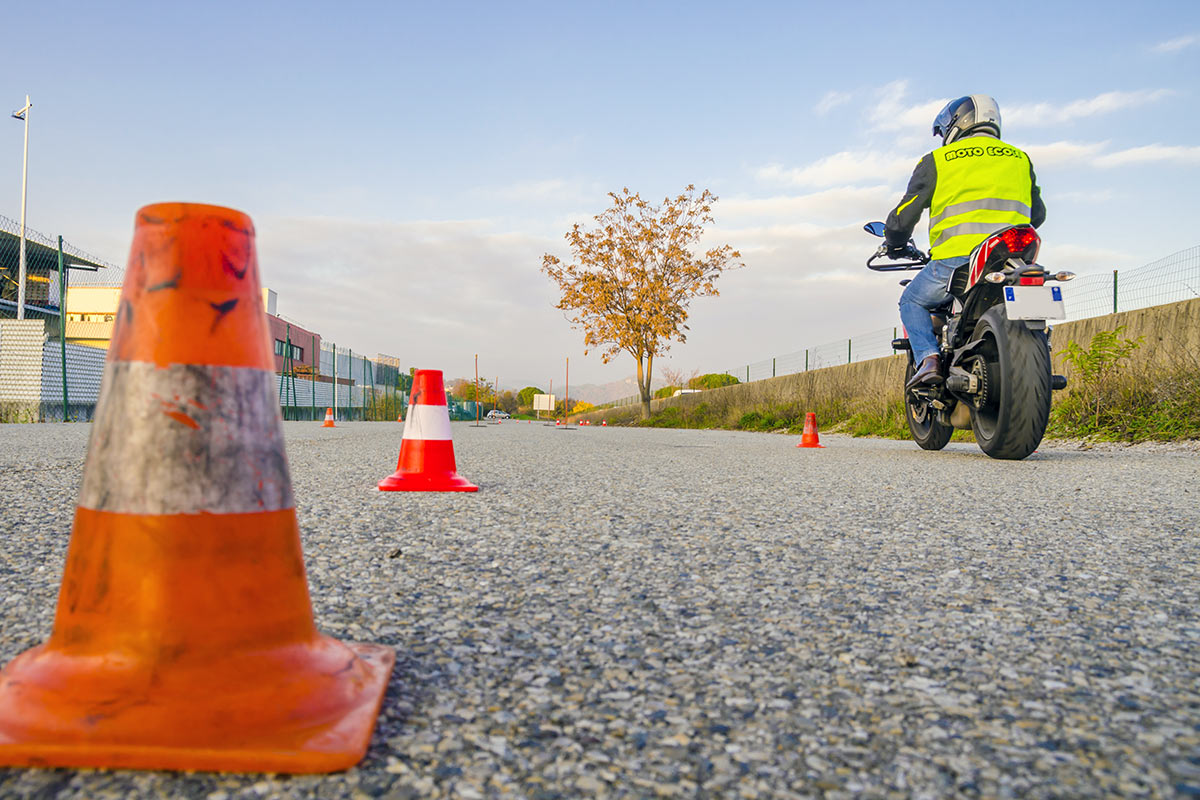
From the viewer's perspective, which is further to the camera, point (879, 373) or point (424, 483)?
point (879, 373)

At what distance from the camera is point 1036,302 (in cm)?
467

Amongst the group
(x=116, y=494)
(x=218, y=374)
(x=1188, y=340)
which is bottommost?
(x=116, y=494)

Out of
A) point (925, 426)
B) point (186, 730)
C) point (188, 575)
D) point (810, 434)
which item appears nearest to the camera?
point (186, 730)

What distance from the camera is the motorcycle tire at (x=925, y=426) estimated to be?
6.38 metres

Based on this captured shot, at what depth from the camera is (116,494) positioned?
1126 mm

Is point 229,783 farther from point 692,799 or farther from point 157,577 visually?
point 692,799

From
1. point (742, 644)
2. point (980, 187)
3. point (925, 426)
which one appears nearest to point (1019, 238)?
point (980, 187)

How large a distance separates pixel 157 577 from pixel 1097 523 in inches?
122

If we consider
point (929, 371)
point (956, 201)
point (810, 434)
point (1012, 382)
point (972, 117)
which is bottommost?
point (810, 434)

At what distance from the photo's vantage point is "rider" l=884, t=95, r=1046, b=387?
205 inches

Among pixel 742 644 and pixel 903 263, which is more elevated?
pixel 903 263

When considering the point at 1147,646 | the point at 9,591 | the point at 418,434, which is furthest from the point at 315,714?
the point at 418,434

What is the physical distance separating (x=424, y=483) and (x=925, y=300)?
3.95m

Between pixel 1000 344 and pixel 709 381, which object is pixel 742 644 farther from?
pixel 709 381
